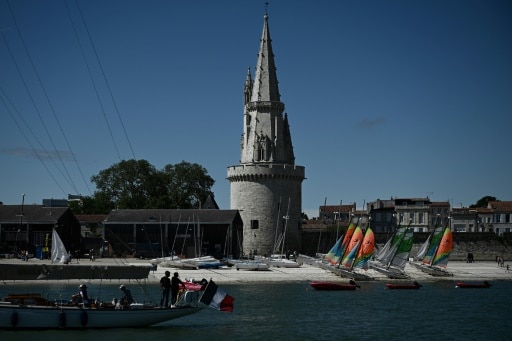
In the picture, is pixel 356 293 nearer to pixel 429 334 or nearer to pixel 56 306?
pixel 429 334

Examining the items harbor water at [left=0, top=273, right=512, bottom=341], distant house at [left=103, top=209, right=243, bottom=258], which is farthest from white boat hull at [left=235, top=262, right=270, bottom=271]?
distant house at [left=103, top=209, right=243, bottom=258]

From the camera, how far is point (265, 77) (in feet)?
291

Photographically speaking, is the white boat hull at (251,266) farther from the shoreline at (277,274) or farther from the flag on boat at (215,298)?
the flag on boat at (215,298)

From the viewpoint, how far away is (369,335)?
3584 centimetres

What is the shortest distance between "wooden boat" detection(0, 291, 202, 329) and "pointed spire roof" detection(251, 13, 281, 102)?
56.9 metres

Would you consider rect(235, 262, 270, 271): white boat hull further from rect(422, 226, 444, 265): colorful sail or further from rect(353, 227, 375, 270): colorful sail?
rect(422, 226, 444, 265): colorful sail

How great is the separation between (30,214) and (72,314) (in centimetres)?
4896

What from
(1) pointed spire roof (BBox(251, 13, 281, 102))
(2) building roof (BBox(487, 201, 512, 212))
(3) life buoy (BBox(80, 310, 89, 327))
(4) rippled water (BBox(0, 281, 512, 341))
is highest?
(1) pointed spire roof (BBox(251, 13, 281, 102))

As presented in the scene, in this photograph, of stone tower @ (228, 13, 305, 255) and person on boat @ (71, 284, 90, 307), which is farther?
stone tower @ (228, 13, 305, 255)

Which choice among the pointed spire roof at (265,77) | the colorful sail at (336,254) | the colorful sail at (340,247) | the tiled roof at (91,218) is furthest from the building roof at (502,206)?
the tiled roof at (91,218)

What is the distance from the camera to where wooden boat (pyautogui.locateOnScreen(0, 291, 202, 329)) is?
103ft

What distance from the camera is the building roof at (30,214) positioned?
Answer: 77.8 metres

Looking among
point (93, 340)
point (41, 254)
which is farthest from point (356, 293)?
point (41, 254)

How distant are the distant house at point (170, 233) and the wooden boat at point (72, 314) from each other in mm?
44250
